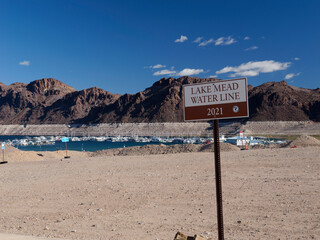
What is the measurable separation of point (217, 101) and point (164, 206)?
586 cm

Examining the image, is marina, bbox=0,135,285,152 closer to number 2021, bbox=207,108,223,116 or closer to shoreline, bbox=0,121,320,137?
shoreline, bbox=0,121,320,137

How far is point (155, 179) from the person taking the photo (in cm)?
1491

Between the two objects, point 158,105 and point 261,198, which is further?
point 158,105

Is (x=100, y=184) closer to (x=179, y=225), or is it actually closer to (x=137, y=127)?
(x=179, y=225)

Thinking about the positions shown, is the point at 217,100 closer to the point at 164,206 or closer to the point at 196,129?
the point at 164,206

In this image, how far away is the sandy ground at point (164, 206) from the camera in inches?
289

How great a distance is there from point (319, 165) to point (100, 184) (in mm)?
11302

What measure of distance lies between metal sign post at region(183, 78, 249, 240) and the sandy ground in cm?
312

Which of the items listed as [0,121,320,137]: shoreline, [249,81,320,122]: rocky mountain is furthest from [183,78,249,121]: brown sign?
[249,81,320,122]: rocky mountain

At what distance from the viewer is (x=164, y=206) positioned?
31.9 ft

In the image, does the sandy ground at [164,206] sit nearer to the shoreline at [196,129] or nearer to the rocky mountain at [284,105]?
the shoreline at [196,129]

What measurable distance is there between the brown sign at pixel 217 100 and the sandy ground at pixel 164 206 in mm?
3376

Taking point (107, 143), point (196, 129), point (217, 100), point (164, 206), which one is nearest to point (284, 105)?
point (196, 129)

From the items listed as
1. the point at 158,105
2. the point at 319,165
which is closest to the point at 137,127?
the point at 158,105
